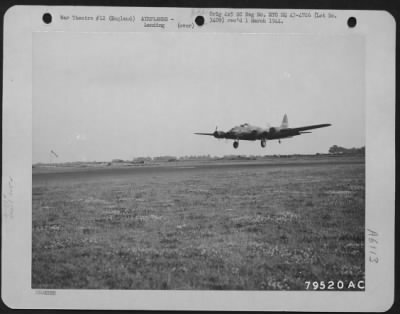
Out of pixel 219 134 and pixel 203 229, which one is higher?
pixel 219 134

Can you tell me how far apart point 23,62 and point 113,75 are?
577 mm

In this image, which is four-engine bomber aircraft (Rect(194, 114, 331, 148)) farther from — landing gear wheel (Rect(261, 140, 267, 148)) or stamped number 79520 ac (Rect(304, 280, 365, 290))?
stamped number 79520 ac (Rect(304, 280, 365, 290))

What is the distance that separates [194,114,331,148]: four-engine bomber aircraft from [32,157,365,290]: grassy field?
0.20 meters

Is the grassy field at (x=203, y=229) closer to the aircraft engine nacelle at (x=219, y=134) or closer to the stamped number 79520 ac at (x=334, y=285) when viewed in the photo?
the stamped number 79520 ac at (x=334, y=285)

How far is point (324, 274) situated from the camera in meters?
2.33

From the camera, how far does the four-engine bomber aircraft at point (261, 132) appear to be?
2.38 m

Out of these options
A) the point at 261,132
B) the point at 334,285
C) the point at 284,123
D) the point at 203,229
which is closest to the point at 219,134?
the point at 261,132

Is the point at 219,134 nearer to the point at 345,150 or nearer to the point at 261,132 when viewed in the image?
the point at 261,132

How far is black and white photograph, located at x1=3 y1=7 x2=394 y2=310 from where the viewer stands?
2.35 m

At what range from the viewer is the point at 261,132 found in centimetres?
239

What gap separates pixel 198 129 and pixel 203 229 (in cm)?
64

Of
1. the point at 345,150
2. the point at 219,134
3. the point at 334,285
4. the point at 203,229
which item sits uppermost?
the point at 219,134

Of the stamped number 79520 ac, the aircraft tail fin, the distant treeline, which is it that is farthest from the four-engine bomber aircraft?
the stamped number 79520 ac

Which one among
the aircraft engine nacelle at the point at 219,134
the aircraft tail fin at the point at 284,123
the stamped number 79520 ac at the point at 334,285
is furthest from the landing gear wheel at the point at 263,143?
the stamped number 79520 ac at the point at 334,285
